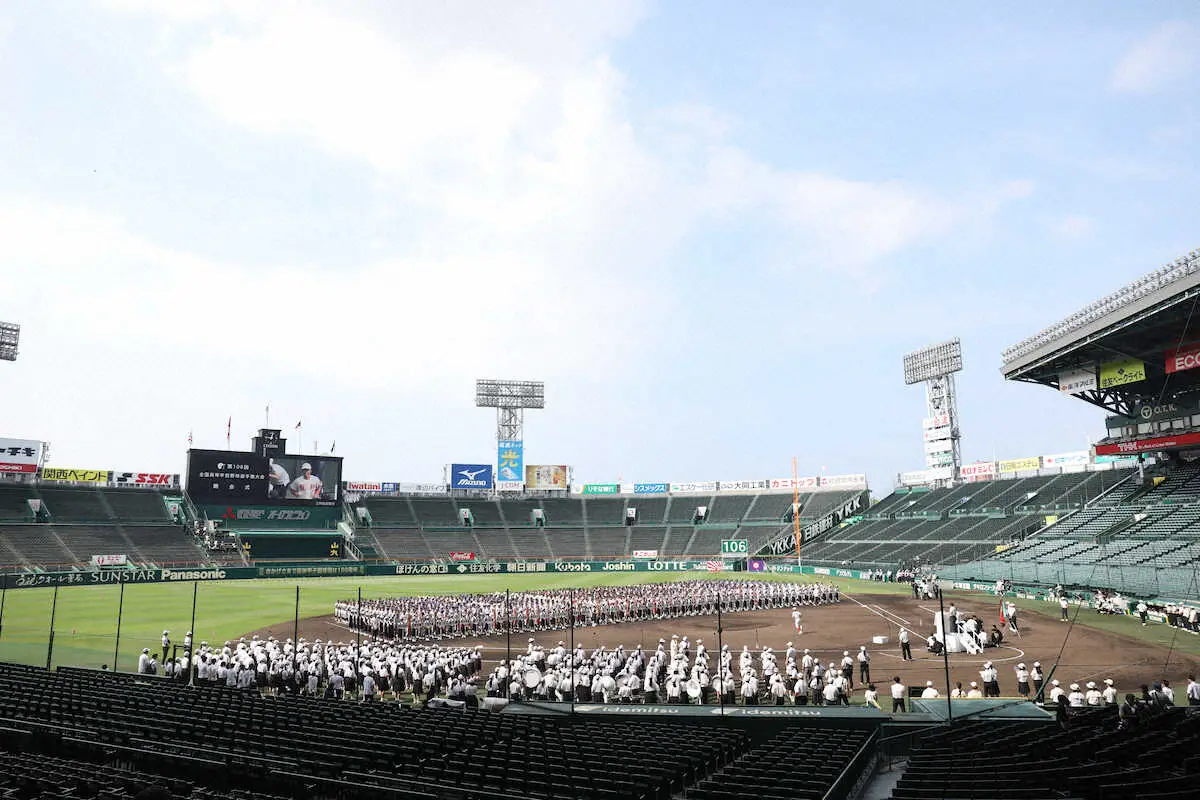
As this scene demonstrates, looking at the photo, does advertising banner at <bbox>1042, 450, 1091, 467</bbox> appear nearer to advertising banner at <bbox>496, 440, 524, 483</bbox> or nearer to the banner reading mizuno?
advertising banner at <bbox>496, 440, 524, 483</bbox>

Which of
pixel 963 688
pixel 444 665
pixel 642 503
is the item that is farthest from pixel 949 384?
pixel 444 665

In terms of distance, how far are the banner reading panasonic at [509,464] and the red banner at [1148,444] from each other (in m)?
61.5

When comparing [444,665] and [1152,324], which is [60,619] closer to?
[444,665]

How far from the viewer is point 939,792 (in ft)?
30.3

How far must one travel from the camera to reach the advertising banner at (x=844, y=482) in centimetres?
8838

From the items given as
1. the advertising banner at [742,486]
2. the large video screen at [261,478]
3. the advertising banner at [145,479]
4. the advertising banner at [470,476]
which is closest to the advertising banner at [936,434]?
the advertising banner at [742,486]

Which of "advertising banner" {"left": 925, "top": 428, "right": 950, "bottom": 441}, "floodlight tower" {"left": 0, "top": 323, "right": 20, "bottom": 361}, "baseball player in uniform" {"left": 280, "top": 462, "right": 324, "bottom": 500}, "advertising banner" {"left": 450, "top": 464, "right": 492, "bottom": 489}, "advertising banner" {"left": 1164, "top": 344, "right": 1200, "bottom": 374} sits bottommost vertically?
"baseball player in uniform" {"left": 280, "top": 462, "right": 324, "bottom": 500}

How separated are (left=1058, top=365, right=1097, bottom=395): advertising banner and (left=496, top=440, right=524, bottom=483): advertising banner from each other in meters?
60.0

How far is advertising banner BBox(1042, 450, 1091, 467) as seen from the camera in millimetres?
70312

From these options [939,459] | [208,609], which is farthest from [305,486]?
[939,459]

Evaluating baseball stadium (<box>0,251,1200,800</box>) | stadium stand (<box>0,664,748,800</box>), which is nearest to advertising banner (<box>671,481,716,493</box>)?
baseball stadium (<box>0,251,1200,800</box>)

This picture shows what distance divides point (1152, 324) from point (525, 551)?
199 feet

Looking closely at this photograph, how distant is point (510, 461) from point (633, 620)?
55.6m

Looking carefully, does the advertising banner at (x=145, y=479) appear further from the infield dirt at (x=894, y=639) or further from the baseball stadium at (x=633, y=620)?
the infield dirt at (x=894, y=639)
